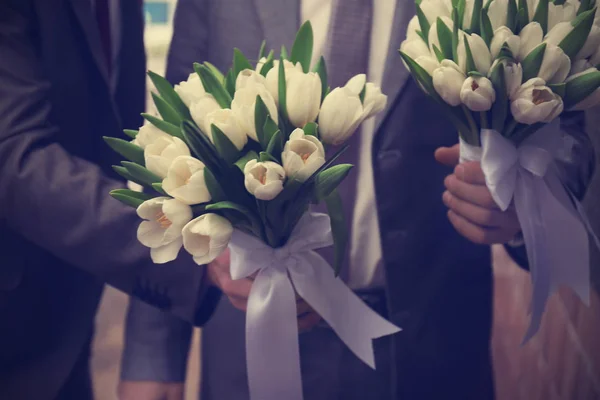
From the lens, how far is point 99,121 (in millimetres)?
678

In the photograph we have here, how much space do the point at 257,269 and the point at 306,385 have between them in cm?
31

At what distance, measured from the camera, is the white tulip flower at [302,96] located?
17.4 inches

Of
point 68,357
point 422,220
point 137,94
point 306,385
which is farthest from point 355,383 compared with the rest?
point 137,94

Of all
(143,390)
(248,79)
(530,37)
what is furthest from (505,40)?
(143,390)

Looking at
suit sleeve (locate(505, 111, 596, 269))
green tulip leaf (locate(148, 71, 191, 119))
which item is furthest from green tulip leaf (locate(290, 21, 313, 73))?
suit sleeve (locate(505, 111, 596, 269))

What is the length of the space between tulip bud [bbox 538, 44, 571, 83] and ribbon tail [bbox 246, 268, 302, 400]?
0.30 meters

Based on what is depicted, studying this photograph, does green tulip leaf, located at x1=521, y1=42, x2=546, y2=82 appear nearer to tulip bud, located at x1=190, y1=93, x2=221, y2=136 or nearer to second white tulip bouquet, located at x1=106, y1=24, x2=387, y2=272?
second white tulip bouquet, located at x1=106, y1=24, x2=387, y2=272

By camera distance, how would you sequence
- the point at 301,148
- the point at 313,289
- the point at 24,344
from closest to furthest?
the point at 301,148 → the point at 313,289 → the point at 24,344

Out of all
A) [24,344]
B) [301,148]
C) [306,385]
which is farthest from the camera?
[306,385]

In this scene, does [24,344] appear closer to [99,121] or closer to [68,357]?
[68,357]

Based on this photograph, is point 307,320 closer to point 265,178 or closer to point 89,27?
point 265,178

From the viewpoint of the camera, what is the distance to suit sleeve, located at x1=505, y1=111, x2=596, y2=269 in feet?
2.04

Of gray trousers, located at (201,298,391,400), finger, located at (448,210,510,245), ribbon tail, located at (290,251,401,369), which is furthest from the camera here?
gray trousers, located at (201,298,391,400)

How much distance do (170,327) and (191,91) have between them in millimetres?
371
